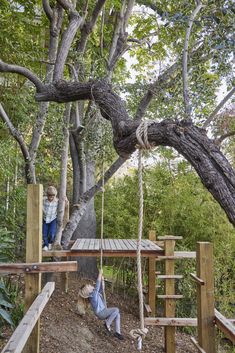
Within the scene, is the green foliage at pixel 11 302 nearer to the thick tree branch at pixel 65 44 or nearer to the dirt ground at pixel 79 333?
the dirt ground at pixel 79 333

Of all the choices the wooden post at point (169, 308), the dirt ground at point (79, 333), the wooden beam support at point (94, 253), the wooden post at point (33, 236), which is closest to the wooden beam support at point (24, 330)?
the wooden post at point (33, 236)

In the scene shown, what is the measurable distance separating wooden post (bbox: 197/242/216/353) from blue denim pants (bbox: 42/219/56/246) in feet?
8.77

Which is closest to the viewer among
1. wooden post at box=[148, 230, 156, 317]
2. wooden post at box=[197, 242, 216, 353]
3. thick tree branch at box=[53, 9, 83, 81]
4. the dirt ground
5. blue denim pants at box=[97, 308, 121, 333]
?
wooden post at box=[197, 242, 216, 353]

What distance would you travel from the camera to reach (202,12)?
10.0 feet

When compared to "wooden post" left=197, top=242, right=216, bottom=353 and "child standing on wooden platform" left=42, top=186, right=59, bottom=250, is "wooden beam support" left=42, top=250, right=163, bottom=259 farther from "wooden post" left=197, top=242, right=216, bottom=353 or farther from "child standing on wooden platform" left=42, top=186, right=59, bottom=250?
"wooden post" left=197, top=242, right=216, bottom=353

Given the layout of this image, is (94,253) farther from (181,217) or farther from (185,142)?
(185,142)

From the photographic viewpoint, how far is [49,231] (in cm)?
540

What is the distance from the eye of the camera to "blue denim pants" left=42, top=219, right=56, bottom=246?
17.6 ft

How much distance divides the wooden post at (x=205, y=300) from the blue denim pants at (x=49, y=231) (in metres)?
2.67

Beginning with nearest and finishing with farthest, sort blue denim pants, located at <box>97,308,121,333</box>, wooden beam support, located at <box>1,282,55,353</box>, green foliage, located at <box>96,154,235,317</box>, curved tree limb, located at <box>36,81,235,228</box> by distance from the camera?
1. wooden beam support, located at <box>1,282,55,353</box>
2. curved tree limb, located at <box>36,81,235,228</box>
3. blue denim pants, located at <box>97,308,121,333</box>
4. green foliage, located at <box>96,154,235,317</box>

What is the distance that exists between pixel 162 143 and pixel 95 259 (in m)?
5.32

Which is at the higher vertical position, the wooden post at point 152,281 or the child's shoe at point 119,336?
the wooden post at point 152,281

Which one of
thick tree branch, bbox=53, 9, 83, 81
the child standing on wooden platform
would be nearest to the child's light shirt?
the child standing on wooden platform

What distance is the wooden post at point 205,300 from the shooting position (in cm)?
302
